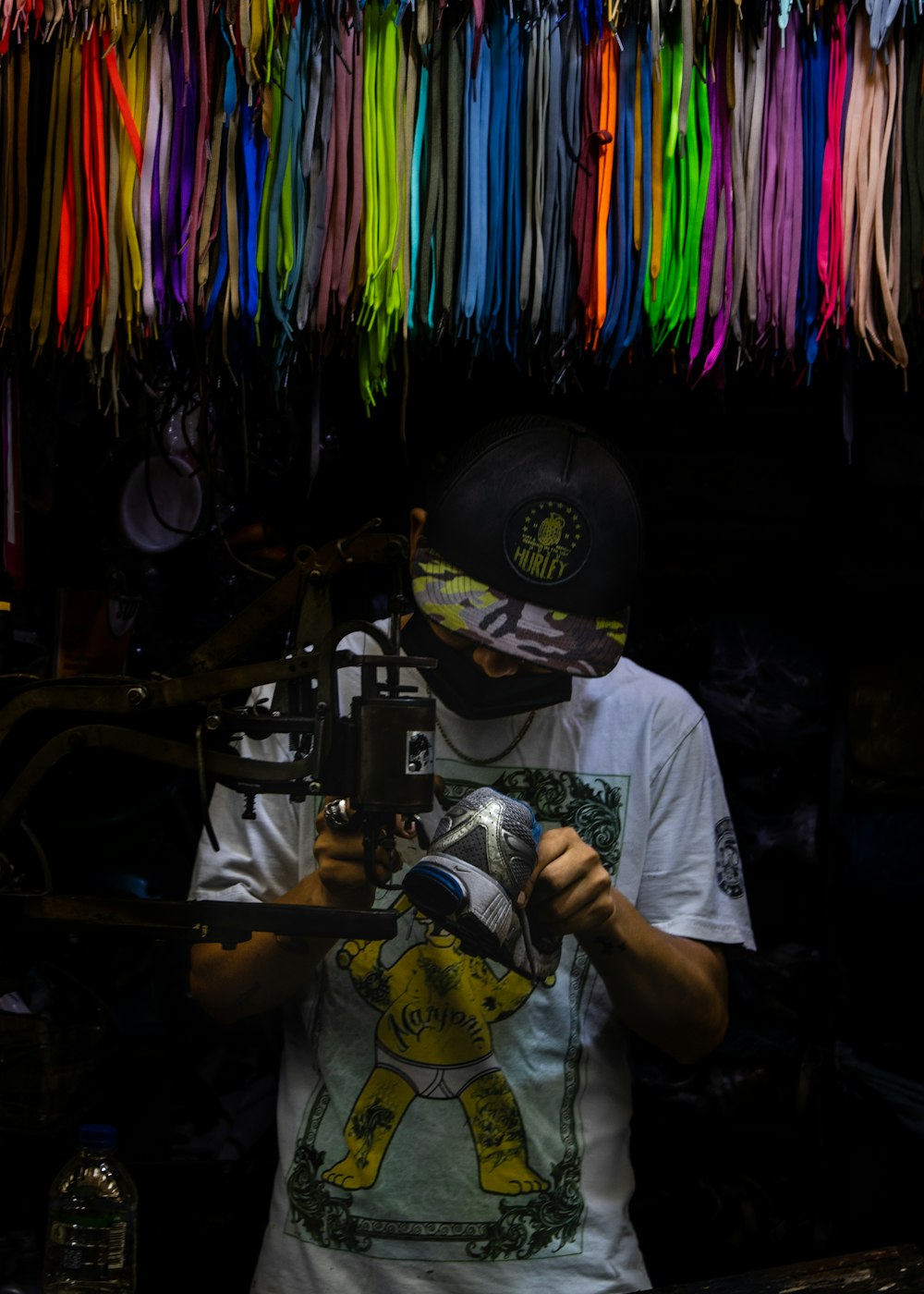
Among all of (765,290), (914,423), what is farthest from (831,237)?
(914,423)

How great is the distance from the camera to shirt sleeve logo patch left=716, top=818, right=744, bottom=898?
2.02 metres

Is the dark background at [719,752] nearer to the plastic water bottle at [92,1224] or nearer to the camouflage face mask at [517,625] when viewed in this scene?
the plastic water bottle at [92,1224]

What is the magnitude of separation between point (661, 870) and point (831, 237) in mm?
903

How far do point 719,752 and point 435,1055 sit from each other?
0.81 meters

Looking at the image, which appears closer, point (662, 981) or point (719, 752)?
point (662, 981)

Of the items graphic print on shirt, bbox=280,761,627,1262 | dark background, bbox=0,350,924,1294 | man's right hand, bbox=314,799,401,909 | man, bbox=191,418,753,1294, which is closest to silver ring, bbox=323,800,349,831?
man's right hand, bbox=314,799,401,909

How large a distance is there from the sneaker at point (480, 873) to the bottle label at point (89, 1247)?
792 millimetres

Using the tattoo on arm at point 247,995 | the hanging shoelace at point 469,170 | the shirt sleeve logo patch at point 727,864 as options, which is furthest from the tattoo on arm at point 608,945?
the hanging shoelace at point 469,170

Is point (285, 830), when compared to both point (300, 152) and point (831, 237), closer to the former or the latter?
point (300, 152)

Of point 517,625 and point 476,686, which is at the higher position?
point 517,625

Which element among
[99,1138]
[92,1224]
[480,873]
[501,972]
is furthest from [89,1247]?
[480,873]

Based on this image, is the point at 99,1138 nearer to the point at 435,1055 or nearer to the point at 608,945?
the point at 435,1055

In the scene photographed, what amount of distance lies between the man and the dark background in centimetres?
41

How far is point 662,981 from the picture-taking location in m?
1.91
